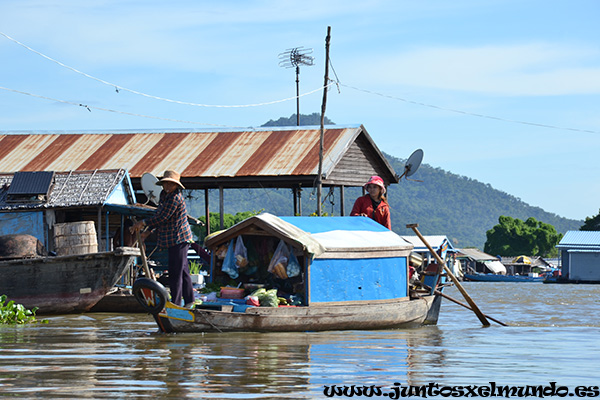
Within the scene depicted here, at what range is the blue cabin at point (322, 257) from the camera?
38.2 feet

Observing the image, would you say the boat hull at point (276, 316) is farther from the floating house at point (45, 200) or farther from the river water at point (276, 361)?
the floating house at point (45, 200)

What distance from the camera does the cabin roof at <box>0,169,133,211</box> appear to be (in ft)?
61.9

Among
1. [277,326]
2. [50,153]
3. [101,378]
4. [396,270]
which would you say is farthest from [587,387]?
[50,153]

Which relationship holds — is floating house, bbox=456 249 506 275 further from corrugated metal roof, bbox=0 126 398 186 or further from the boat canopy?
corrugated metal roof, bbox=0 126 398 186

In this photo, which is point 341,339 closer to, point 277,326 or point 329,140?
point 277,326

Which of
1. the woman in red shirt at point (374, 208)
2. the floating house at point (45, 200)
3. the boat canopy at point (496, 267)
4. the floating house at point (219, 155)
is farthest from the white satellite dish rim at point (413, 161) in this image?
the boat canopy at point (496, 267)

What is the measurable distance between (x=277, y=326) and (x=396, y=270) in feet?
7.98

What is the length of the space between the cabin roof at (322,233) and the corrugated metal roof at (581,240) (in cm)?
4480

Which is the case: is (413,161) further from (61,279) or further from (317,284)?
(317,284)

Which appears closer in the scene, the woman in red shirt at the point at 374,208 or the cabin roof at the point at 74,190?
the woman in red shirt at the point at 374,208

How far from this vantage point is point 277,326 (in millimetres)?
11375

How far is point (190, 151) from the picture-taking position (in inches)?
1016

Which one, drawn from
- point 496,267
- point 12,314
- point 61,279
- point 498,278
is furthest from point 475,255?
point 12,314

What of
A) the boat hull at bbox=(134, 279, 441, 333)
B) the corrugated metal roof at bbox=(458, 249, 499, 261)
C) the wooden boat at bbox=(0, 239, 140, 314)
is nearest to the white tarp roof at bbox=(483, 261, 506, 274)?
the corrugated metal roof at bbox=(458, 249, 499, 261)
